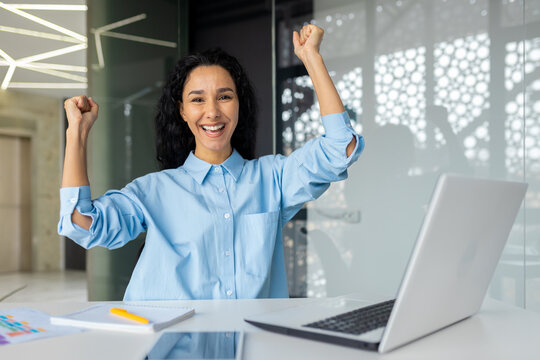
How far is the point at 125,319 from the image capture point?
3.22 feet

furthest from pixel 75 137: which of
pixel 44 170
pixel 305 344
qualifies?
pixel 44 170

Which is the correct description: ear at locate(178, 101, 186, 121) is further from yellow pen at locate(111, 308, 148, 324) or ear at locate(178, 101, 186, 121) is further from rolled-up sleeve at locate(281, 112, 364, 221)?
yellow pen at locate(111, 308, 148, 324)

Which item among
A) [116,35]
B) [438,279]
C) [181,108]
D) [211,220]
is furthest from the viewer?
[116,35]

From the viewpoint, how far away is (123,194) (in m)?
1.61

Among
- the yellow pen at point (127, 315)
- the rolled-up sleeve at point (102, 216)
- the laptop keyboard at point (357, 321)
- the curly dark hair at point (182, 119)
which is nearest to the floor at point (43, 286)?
the curly dark hair at point (182, 119)

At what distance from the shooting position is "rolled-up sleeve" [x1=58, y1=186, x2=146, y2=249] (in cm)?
140

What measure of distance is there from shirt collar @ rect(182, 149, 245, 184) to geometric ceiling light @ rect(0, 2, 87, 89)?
2609mm

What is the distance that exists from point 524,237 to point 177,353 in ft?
7.11

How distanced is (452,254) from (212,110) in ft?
3.53

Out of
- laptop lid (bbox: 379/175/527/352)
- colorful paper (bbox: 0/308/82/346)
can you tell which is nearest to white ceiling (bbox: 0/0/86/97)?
colorful paper (bbox: 0/308/82/346)

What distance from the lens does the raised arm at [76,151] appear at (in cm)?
141

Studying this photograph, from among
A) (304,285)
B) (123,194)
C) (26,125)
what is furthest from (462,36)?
(26,125)

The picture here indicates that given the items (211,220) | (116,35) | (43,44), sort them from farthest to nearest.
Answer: (43,44)
(116,35)
(211,220)

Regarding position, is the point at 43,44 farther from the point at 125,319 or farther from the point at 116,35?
the point at 125,319
